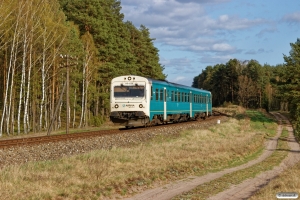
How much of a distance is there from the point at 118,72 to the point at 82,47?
8.19 m

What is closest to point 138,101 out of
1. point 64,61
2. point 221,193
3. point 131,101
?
point 131,101

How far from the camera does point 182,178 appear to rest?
1415 cm

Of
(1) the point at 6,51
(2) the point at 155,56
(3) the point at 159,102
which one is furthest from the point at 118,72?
(2) the point at 155,56

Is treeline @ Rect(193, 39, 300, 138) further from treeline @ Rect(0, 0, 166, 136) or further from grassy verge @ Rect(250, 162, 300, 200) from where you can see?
grassy verge @ Rect(250, 162, 300, 200)

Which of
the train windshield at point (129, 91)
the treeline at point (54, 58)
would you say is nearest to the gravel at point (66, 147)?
the train windshield at point (129, 91)

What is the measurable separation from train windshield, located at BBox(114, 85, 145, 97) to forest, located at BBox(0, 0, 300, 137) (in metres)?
3.90

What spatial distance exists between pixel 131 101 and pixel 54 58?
10342 mm

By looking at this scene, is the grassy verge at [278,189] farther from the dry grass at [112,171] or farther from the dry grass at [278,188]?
the dry grass at [112,171]

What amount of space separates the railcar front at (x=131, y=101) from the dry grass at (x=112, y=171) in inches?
205

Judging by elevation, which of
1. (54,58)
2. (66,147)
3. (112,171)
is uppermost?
(54,58)

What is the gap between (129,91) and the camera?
2638 centimetres

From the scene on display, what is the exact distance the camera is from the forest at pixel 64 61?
30934mm

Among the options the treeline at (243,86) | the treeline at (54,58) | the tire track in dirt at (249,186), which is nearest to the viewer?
the tire track in dirt at (249,186)

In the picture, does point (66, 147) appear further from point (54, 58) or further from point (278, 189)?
point (54, 58)
